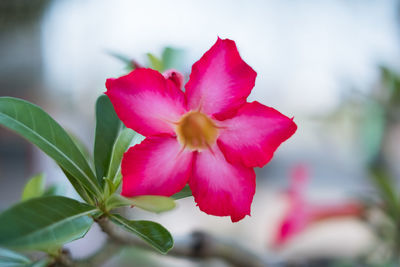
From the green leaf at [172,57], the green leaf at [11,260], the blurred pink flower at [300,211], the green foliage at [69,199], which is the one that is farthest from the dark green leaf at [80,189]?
the blurred pink flower at [300,211]

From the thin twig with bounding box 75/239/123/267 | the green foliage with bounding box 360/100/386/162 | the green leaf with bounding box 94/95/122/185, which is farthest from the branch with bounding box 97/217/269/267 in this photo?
the green foliage with bounding box 360/100/386/162

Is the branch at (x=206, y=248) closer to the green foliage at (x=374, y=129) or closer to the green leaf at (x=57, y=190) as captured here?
the green leaf at (x=57, y=190)

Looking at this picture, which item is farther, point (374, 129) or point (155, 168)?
point (374, 129)

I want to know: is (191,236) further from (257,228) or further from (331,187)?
(331,187)

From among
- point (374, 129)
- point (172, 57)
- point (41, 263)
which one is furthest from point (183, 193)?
→ point (374, 129)

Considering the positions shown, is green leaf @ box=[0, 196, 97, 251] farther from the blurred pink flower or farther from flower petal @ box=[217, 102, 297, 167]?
the blurred pink flower

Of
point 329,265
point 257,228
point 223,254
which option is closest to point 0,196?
point 257,228

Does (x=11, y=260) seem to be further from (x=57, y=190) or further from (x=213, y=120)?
(x=213, y=120)
